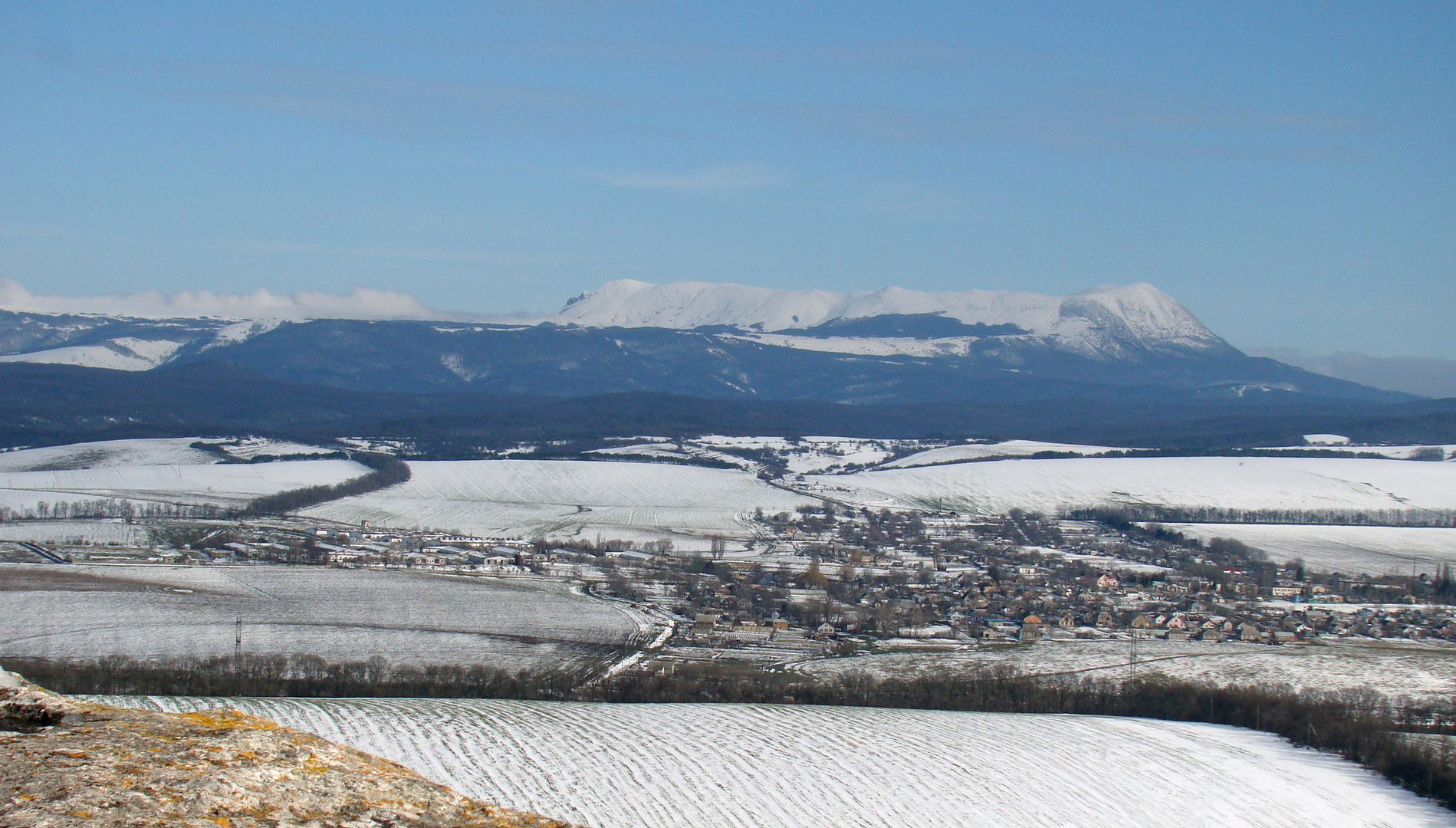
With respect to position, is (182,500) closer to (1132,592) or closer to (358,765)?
(1132,592)

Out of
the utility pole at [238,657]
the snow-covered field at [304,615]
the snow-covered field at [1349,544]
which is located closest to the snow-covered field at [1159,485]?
the snow-covered field at [1349,544]

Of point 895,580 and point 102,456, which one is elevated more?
point 102,456

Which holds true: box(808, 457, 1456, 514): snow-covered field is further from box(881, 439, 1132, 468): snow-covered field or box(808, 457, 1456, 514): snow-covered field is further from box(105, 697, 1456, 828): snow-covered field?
box(105, 697, 1456, 828): snow-covered field

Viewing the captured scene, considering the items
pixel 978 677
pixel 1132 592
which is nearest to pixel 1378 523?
pixel 1132 592

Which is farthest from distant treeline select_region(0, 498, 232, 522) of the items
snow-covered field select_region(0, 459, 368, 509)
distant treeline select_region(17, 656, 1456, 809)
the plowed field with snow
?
distant treeline select_region(17, 656, 1456, 809)

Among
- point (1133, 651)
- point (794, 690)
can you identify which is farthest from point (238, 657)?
point (1133, 651)

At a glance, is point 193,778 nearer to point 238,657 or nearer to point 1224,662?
point 238,657
